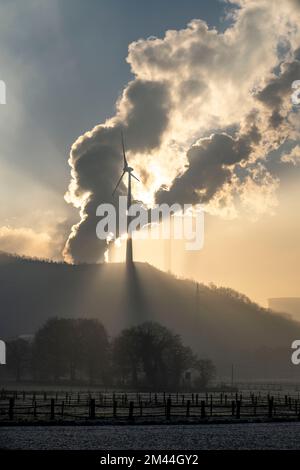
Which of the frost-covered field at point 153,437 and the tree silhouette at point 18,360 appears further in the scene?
the tree silhouette at point 18,360

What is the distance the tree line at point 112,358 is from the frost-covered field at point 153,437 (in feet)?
326

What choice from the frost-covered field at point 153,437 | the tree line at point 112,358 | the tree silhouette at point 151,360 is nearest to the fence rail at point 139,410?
the frost-covered field at point 153,437

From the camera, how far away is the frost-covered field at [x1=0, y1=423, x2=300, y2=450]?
3531 cm

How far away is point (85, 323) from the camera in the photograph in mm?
185125

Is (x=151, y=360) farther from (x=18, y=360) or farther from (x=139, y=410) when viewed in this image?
(x=139, y=410)

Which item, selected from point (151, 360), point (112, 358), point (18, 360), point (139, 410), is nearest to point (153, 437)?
point (139, 410)

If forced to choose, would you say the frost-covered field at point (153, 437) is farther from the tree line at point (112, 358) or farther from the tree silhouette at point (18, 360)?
the tree silhouette at point (18, 360)

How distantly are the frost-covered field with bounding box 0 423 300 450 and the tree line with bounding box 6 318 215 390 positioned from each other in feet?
326

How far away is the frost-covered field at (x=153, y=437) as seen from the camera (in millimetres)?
35312
